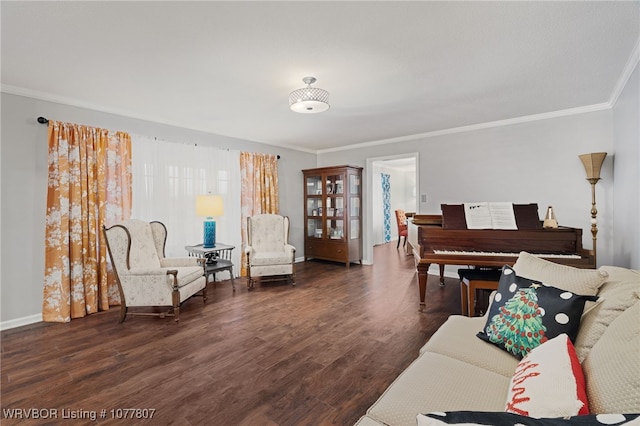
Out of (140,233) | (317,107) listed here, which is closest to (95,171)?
(140,233)

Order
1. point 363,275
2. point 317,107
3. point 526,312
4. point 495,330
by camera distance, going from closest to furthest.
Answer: point 526,312 → point 495,330 → point 317,107 → point 363,275

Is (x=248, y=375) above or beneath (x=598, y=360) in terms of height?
beneath

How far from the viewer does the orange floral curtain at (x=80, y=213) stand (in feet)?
10.2

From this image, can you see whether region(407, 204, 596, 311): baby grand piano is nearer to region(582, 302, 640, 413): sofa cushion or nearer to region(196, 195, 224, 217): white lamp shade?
region(582, 302, 640, 413): sofa cushion

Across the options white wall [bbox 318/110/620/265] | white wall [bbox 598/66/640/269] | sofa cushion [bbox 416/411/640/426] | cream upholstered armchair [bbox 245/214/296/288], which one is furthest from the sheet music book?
sofa cushion [bbox 416/411/640/426]

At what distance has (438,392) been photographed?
3.81 feet

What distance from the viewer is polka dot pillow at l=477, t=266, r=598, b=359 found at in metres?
1.31

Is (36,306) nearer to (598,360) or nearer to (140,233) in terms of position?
(140,233)

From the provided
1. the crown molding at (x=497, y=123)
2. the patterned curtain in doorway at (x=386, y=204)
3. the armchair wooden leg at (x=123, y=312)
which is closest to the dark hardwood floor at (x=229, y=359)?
the armchair wooden leg at (x=123, y=312)

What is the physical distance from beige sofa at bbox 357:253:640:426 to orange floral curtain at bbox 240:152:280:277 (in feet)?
12.4

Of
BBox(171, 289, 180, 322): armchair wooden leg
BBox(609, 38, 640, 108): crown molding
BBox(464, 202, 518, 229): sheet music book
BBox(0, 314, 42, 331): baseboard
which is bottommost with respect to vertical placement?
BBox(0, 314, 42, 331): baseboard

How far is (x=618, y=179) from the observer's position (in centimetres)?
321

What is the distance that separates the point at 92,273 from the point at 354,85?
3530mm

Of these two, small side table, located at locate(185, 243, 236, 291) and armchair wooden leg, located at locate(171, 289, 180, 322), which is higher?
small side table, located at locate(185, 243, 236, 291)
